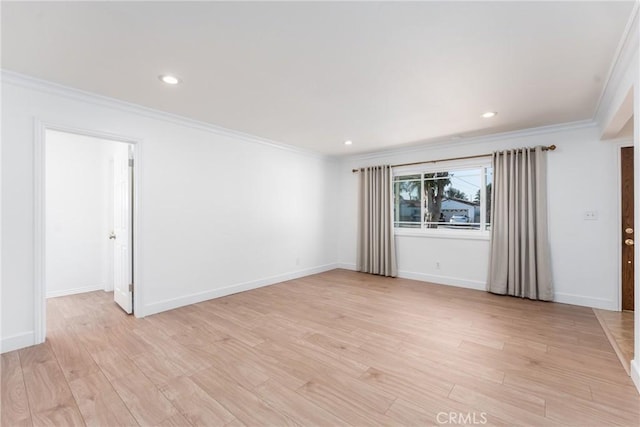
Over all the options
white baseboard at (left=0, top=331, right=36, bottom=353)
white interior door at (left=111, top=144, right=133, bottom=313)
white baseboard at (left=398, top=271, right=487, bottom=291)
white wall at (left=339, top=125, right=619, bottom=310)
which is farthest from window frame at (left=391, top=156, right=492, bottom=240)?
white baseboard at (left=0, top=331, right=36, bottom=353)

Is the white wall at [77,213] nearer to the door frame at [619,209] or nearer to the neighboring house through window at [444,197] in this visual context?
the neighboring house through window at [444,197]

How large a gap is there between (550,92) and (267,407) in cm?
380

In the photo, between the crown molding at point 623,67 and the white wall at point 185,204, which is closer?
the crown molding at point 623,67

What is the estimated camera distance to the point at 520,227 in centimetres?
418

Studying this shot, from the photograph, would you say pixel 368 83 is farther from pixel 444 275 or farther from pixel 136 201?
pixel 444 275

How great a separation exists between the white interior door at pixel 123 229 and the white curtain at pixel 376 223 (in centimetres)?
402

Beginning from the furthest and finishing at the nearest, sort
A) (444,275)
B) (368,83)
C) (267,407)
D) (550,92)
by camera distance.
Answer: (444,275), (550,92), (368,83), (267,407)

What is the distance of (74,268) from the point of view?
4473mm

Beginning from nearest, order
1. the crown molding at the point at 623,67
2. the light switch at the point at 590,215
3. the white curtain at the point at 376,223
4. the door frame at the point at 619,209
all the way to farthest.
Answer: the crown molding at the point at 623,67 → the door frame at the point at 619,209 → the light switch at the point at 590,215 → the white curtain at the point at 376,223

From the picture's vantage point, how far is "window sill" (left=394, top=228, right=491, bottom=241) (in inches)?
183

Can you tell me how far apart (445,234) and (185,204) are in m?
4.21

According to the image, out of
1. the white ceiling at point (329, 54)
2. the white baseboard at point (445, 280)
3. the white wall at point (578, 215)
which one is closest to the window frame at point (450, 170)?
the white wall at point (578, 215)

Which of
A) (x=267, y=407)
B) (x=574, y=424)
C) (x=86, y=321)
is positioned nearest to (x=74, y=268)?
(x=86, y=321)

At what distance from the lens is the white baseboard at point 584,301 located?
366 centimetres
